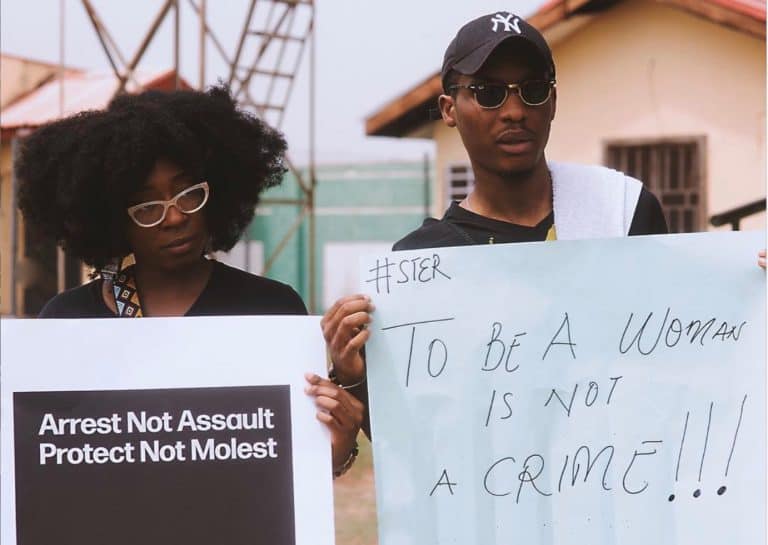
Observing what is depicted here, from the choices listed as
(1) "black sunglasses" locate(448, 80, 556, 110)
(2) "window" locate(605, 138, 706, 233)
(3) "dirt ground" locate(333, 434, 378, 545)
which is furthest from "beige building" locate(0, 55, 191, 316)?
(1) "black sunglasses" locate(448, 80, 556, 110)

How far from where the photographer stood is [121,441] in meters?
2.04

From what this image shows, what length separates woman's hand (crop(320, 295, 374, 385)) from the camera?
200cm

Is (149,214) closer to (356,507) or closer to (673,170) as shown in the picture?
(356,507)

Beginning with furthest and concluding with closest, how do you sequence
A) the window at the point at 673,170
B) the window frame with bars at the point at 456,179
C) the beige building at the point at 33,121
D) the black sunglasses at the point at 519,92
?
the window frame with bars at the point at 456,179 → the window at the point at 673,170 → the beige building at the point at 33,121 → the black sunglasses at the point at 519,92

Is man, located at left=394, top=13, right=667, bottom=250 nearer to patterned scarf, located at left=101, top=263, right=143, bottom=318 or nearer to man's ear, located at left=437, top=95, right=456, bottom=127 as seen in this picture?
man's ear, located at left=437, top=95, right=456, bottom=127

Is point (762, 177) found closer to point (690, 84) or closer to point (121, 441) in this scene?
point (690, 84)

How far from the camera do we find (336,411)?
2031 mm

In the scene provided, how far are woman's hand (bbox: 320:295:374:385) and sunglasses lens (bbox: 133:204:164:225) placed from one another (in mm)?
412

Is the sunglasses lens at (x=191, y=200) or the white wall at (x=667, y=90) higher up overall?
the white wall at (x=667, y=90)

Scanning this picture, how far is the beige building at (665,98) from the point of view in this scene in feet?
36.8

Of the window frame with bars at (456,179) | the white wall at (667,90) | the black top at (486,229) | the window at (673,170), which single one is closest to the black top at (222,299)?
the black top at (486,229)

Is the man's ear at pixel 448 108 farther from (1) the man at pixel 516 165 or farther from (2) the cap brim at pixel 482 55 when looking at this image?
(2) the cap brim at pixel 482 55

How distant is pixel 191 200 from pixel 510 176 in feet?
2.25

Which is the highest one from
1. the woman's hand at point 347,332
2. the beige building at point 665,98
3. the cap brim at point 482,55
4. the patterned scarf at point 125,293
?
the beige building at point 665,98
